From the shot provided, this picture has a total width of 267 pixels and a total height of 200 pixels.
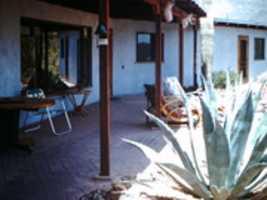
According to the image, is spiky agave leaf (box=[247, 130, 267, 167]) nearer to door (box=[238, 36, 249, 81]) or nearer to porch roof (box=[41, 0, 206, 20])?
porch roof (box=[41, 0, 206, 20])

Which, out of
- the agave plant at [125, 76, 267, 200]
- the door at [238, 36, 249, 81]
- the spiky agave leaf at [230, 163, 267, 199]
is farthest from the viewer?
the door at [238, 36, 249, 81]

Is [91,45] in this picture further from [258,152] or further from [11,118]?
[258,152]

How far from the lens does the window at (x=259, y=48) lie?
2559 cm

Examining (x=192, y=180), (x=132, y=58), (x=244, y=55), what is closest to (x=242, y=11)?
(x=244, y=55)

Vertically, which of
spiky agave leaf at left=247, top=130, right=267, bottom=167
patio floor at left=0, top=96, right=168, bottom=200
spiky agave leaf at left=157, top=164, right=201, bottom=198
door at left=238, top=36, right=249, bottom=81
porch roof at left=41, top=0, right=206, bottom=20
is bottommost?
patio floor at left=0, top=96, right=168, bottom=200

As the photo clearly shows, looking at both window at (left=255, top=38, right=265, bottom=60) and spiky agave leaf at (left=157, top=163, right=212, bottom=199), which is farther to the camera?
window at (left=255, top=38, right=265, bottom=60)

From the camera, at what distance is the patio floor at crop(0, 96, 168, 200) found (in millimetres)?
6254

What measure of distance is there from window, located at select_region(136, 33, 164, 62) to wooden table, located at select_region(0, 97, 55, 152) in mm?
11620

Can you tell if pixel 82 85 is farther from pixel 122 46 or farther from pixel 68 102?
pixel 122 46

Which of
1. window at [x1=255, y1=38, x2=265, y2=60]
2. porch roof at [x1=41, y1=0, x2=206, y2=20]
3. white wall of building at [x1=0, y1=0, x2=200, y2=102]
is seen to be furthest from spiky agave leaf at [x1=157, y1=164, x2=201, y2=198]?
window at [x1=255, y1=38, x2=265, y2=60]

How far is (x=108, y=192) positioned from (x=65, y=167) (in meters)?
1.69

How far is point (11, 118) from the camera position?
8.34 m

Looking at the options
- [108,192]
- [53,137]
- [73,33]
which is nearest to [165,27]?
[73,33]

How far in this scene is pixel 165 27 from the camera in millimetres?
20922
